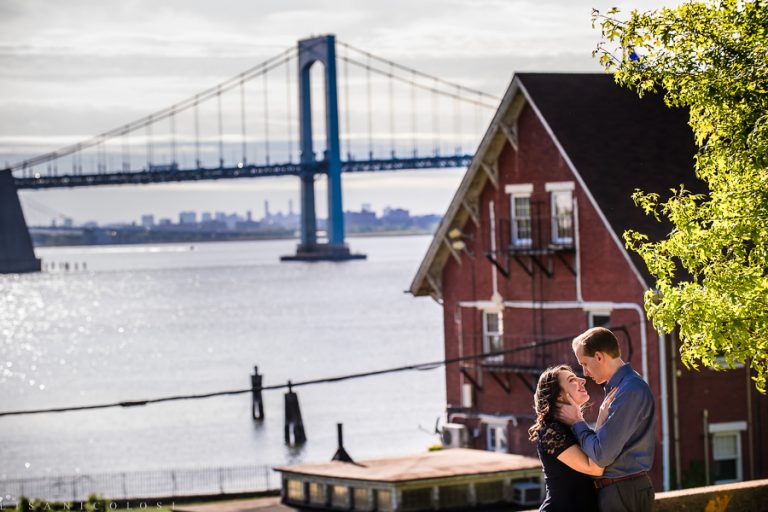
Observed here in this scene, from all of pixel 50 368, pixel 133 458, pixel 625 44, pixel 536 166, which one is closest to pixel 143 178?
pixel 50 368

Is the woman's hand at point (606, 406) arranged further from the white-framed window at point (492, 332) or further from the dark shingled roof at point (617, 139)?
the white-framed window at point (492, 332)

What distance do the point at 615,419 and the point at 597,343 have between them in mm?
495

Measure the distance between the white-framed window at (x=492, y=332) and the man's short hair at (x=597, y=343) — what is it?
87.1 ft

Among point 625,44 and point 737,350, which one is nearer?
point 737,350

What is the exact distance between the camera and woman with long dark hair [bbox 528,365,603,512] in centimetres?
915

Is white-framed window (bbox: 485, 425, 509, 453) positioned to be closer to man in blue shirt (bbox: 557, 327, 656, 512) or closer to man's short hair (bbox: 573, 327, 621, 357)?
man in blue shirt (bbox: 557, 327, 656, 512)

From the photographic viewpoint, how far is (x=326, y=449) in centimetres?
5881

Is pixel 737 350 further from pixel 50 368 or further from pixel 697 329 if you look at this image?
pixel 50 368

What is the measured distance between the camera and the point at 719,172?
14.5 metres

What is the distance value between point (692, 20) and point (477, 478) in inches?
667

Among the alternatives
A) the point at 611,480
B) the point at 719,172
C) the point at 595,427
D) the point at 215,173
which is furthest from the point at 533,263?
the point at 215,173

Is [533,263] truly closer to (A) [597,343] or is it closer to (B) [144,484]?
(B) [144,484]

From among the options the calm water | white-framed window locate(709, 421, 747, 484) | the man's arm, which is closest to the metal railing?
the calm water

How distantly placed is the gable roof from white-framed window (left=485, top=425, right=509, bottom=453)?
17.7 feet
